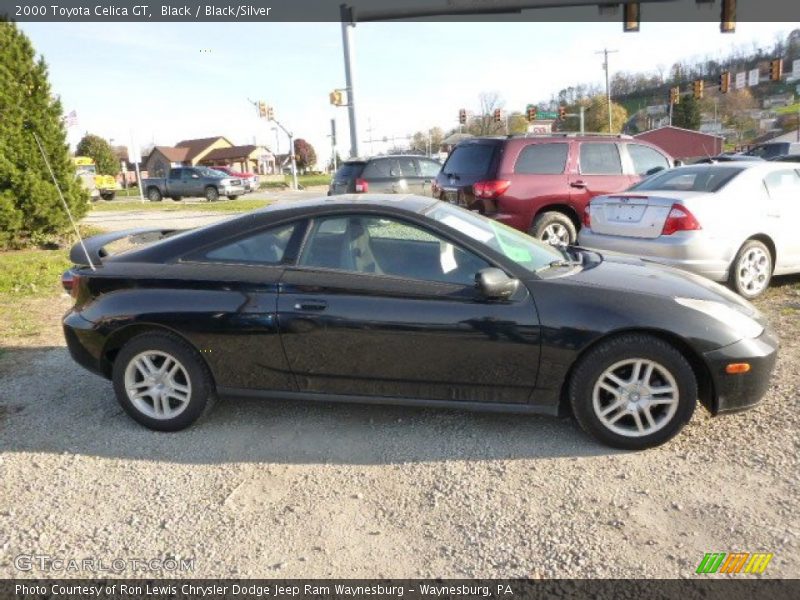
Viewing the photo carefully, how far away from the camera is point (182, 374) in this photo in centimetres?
357

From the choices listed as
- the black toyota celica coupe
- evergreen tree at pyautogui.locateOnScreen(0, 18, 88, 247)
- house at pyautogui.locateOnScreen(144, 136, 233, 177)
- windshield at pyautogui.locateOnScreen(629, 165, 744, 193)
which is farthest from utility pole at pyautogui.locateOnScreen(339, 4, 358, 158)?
house at pyautogui.locateOnScreen(144, 136, 233, 177)

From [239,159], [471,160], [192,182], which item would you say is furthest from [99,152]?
[471,160]

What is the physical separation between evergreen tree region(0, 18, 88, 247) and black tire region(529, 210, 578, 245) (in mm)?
7935

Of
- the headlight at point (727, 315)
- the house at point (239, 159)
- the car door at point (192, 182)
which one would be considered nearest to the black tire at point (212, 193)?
the car door at point (192, 182)

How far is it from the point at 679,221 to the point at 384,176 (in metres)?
8.09

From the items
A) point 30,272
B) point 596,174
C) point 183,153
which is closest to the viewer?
point 30,272

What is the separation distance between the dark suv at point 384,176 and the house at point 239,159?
70.1 meters

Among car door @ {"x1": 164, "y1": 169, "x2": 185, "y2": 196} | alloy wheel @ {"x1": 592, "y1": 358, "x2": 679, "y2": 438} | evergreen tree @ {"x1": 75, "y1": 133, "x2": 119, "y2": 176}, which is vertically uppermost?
evergreen tree @ {"x1": 75, "y1": 133, "x2": 119, "y2": 176}

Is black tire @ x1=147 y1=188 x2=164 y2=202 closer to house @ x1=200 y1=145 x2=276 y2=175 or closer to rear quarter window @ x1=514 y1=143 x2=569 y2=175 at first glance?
rear quarter window @ x1=514 y1=143 x2=569 y2=175

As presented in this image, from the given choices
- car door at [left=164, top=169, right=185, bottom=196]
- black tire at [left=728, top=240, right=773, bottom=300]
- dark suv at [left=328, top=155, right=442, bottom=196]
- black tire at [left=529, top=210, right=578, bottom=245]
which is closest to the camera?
black tire at [left=728, top=240, right=773, bottom=300]

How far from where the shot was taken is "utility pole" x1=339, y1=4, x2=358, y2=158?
14.9m

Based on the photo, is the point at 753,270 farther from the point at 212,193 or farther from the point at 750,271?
the point at 212,193

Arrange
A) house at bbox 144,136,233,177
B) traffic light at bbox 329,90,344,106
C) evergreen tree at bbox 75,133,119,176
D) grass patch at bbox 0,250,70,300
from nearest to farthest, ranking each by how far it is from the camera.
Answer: grass patch at bbox 0,250,70,300, traffic light at bbox 329,90,344,106, evergreen tree at bbox 75,133,119,176, house at bbox 144,136,233,177

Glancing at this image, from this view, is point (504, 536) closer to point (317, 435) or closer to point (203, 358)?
point (317, 435)
